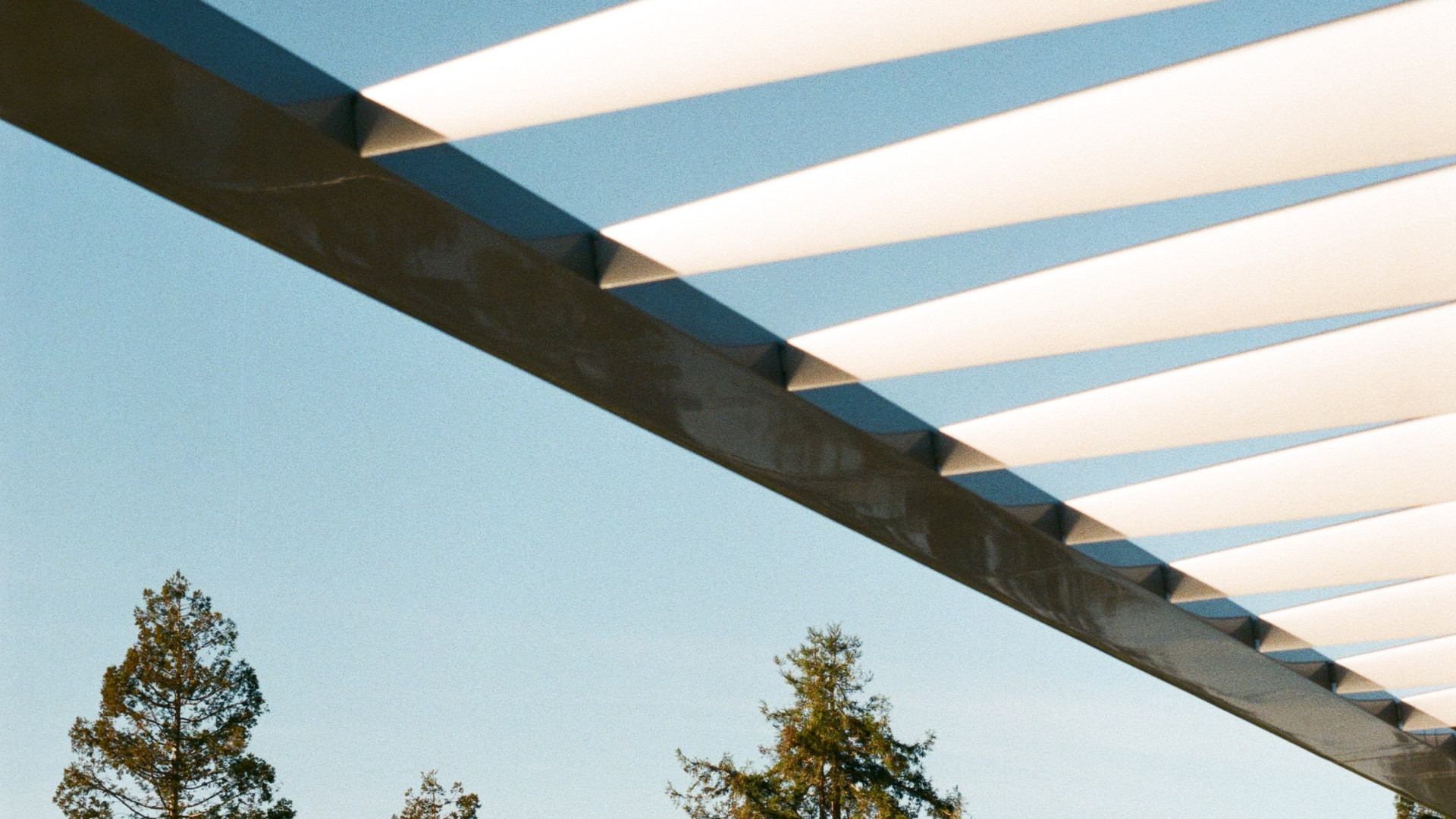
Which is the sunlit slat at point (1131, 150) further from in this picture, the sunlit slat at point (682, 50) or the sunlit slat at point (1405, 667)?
the sunlit slat at point (1405, 667)

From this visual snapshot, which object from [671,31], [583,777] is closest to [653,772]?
[583,777]

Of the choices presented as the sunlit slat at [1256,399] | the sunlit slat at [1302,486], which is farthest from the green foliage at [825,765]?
the sunlit slat at [1256,399]

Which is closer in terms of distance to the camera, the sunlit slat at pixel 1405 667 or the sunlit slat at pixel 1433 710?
the sunlit slat at pixel 1405 667

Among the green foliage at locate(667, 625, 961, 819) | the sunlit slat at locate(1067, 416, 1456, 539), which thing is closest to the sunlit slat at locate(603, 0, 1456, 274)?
the sunlit slat at locate(1067, 416, 1456, 539)

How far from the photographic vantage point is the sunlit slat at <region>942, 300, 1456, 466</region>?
823 centimetres

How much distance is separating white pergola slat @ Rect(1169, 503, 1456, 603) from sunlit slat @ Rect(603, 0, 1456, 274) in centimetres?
513

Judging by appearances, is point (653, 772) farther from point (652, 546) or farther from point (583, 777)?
point (652, 546)

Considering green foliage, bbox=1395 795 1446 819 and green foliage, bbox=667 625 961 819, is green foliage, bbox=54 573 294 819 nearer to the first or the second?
green foliage, bbox=667 625 961 819

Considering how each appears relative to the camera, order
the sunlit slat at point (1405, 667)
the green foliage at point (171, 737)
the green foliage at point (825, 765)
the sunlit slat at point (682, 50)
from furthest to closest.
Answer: the green foliage at point (825, 765)
the green foliage at point (171, 737)
the sunlit slat at point (1405, 667)
the sunlit slat at point (682, 50)

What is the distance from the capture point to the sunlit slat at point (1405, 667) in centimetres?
1306

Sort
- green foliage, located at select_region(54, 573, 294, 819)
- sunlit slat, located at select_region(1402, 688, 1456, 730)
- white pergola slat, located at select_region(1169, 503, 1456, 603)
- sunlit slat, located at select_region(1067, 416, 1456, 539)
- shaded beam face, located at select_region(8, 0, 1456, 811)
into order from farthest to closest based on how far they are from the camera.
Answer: green foliage, located at select_region(54, 573, 294, 819), sunlit slat, located at select_region(1402, 688, 1456, 730), white pergola slat, located at select_region(1169, 503, 1456, 603), sunlit slat, located at select_region(1067, 416, 1456, 539), shaded beam face, located at select_region(8, 0, 1456, 811)

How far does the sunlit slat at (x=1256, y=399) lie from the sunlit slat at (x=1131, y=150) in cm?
222

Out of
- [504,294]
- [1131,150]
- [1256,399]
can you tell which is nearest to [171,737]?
[504,294]

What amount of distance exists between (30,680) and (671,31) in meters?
85.6
